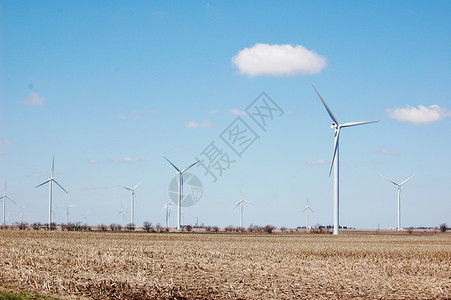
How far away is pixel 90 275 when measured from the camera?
97.8 feet

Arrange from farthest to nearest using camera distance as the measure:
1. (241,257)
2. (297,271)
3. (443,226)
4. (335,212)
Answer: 1. (443,226)
2. (335,212)
3. (241,257)
4. (297,271)

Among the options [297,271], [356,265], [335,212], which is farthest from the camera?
[335,212]

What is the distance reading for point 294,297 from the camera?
24.1 m

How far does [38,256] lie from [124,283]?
15542mm

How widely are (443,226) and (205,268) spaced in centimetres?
18387

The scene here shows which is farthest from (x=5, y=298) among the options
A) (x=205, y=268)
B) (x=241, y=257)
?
(x=241, y=257)

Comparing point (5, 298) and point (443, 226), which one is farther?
point (443, 226)

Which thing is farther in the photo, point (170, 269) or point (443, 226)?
point (443, 226)

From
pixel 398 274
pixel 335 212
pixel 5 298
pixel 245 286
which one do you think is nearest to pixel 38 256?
pixel 5 298

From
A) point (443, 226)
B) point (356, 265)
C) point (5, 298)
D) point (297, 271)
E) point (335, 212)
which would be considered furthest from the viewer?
point (443, 226)

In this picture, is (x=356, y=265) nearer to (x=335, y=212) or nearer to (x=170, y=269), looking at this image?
(x=170, y=269)

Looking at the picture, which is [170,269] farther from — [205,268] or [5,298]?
[5,298]

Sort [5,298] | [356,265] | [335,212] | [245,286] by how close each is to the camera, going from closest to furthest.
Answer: [5,298]
[245,286]
[356,265]
[335,212]

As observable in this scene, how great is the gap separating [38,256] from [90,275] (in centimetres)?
1187
